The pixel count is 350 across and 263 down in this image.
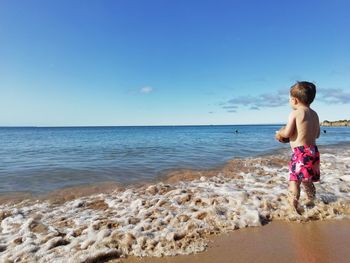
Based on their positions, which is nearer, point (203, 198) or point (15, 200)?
point (203, 198)

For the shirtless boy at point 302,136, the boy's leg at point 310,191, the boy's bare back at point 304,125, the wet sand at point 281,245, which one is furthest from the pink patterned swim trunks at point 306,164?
the wet sand at point 281,245

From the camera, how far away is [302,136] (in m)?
4.29

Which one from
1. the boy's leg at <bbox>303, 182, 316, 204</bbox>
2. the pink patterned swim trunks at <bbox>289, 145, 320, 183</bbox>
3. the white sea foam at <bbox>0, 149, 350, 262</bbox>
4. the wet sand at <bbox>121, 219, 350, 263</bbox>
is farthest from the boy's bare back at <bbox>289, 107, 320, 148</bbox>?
the wet sand at <bbox>121, 219, 350, 263</bbox>

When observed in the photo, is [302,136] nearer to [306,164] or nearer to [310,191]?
[306,164]

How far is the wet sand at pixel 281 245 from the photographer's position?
2.96 metres

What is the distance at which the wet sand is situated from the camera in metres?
2.96

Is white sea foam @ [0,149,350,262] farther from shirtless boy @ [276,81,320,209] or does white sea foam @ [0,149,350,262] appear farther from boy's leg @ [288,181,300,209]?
shirtless boy @ [276,81,320,209]

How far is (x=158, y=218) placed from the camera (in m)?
4.36

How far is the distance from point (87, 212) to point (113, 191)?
5.72 ft

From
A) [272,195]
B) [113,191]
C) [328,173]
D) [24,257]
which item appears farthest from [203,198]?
[328,173]

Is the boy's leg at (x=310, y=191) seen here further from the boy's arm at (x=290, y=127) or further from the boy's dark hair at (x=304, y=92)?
the boy's dark hair at (x=304, y=92)

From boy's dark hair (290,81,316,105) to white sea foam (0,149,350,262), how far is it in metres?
1.82

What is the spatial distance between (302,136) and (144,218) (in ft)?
9.84

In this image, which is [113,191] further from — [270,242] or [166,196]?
[270,242]
